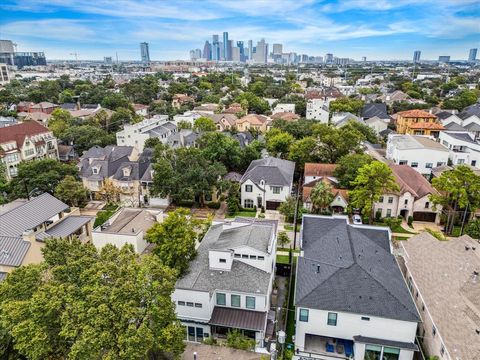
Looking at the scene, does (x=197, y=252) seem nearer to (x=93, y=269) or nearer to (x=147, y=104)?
(x=93, y=269)

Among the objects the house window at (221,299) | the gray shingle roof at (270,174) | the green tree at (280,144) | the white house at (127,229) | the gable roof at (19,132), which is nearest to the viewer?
the house window at (221,299)

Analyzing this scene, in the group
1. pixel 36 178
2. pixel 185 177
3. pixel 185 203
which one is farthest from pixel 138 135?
pixel 185 177

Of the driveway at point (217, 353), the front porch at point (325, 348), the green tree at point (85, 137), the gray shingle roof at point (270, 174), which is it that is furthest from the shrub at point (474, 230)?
the green tree at point (85, 137)

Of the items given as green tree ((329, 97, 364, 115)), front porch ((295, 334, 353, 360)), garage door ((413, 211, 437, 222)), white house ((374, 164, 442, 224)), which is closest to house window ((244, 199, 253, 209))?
white house ((374, 164, 442, 224))

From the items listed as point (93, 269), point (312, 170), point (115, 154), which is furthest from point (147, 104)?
point (93, 269)

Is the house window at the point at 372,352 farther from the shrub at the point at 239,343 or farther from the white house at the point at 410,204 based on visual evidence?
the white house at the point at 410,204

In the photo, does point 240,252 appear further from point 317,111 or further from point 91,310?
point 317,111

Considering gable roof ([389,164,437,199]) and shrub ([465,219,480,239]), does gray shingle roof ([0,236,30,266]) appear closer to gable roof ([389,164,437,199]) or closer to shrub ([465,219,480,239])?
gable roof ([389,164,437,199])
